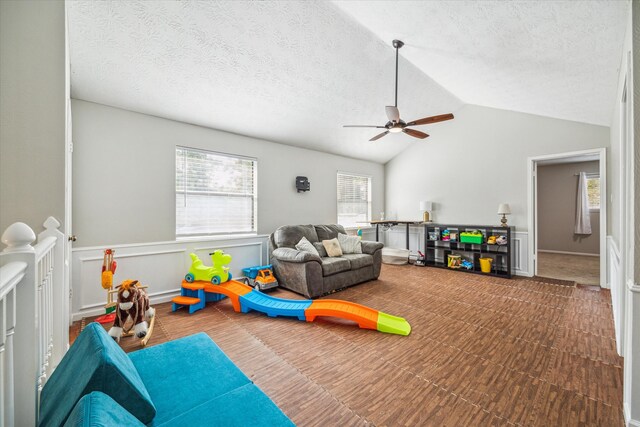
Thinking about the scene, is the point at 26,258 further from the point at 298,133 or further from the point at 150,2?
the point at 298,133

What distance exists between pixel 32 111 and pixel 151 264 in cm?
243

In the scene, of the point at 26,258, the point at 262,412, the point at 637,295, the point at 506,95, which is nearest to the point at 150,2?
the point at 26,258

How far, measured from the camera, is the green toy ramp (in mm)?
2766

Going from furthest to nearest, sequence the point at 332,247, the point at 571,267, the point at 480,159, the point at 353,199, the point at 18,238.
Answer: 1. the point at 353,199
2. the point at 571,267
3. the point at 480,159
4. the point at 332,247
5. the point at 18,238

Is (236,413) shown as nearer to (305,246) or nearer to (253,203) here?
(305,246)

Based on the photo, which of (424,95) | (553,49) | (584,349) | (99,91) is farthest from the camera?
(424,95)

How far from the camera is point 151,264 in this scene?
3.66m

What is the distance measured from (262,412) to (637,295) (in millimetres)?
2129

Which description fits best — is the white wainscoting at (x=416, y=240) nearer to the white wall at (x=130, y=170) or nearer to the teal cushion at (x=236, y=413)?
the white wall at (x=130, y=170)

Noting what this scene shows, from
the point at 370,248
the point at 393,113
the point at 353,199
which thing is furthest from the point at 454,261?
the point at 393,113

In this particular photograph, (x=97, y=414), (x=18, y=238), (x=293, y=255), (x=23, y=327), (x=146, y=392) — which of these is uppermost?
(x=18, y=238)

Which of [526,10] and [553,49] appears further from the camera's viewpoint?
[553,49]

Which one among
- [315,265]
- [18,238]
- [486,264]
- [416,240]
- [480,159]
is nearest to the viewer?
[18,238]

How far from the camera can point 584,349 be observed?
2443 mm
